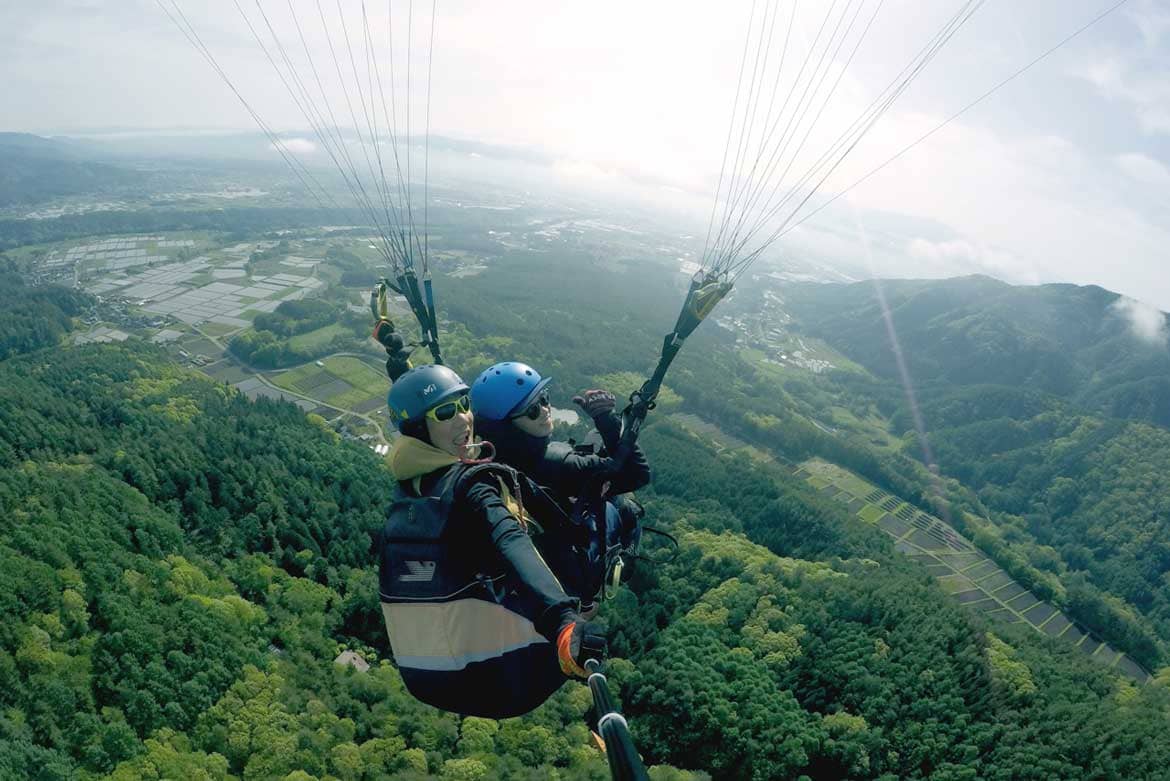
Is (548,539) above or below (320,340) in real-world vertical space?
above

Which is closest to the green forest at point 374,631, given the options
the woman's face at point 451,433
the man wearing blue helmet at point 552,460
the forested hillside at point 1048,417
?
the forested hillside at point 1048,417

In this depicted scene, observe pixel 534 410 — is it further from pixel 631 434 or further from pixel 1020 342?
pixel 1020 342

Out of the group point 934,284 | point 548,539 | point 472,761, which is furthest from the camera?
point 934,284

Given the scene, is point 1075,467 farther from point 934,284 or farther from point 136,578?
point 136,578

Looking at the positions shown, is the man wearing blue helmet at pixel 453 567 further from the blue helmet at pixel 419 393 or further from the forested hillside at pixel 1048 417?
the forested hillside at pixel 1048 417

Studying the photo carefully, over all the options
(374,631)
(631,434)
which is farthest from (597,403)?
(374,631)

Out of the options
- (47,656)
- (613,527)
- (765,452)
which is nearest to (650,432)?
(765,452)

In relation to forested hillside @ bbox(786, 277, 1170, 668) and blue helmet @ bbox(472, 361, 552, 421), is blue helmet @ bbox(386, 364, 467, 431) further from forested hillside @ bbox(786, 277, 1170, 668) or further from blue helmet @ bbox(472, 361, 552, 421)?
forested hillside @ bbox(786, 277, 1170, 668)
